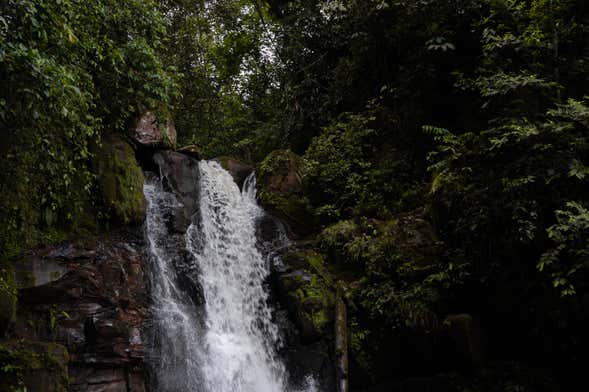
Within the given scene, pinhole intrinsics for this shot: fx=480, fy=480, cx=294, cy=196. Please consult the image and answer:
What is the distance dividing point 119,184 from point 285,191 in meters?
4.21

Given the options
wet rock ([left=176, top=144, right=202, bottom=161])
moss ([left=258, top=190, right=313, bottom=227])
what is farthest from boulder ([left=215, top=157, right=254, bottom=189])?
wet rock ([left=176, top=144, right=202, bottom=161])

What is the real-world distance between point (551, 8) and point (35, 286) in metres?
8.64

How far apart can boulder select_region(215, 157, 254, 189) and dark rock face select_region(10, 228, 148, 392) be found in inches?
200

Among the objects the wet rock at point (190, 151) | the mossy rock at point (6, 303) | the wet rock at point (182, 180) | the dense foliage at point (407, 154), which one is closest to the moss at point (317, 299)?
the dense foliage at point (407, 154)

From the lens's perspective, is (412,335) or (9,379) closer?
(9,379)

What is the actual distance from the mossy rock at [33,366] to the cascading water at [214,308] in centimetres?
158

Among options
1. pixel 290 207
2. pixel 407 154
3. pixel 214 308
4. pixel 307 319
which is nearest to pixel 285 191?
pixel 290 207

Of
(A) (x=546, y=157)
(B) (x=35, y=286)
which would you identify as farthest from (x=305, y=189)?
(B) (x=35, y=286)

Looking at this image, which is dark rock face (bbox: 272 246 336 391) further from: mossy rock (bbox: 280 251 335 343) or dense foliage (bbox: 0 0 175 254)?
dense foliage (bbox: 0 0 175 254)

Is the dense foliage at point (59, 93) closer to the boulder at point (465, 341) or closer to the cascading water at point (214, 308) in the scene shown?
the cascading water at point (214, 308)

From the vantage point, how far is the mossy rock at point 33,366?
195 inches

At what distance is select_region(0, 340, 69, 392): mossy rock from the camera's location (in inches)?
195

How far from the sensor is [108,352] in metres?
6.38

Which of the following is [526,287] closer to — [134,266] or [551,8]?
[551,8]
